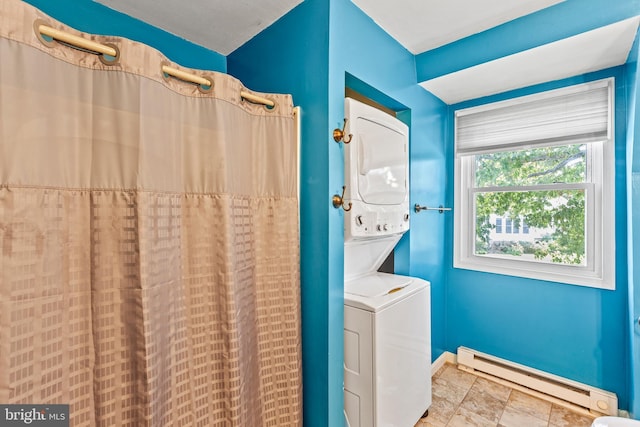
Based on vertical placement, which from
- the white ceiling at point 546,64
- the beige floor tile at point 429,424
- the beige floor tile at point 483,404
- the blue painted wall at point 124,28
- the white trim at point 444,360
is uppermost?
the blue painted wall at point 124,28

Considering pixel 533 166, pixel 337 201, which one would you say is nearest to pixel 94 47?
pixel 337 201

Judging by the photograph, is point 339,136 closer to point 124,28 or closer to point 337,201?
point 337,201

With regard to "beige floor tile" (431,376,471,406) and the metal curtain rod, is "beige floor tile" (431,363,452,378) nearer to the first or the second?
"beige floor tile" (431,376,471,406)

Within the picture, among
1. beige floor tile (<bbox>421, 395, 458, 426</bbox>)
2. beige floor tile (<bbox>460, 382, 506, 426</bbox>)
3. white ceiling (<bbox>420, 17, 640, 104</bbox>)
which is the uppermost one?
white ceiling (<bbox>420, 17, 640, 104</bbox>)

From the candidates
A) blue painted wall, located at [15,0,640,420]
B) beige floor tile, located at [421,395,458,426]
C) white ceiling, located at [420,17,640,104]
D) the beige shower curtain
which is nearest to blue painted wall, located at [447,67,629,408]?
blue painted wall, located at [15,0,640,420]

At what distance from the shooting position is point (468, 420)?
1.74 m

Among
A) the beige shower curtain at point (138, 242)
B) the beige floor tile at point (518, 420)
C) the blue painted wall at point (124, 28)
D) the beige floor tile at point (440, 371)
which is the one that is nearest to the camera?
the beige shower curtain at point (138, 242)

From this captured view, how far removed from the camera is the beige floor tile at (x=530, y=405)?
1778 mm

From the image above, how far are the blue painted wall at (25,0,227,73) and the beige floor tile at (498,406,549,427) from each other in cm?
303

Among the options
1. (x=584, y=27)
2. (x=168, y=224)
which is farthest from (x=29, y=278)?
(x=584, y=27)

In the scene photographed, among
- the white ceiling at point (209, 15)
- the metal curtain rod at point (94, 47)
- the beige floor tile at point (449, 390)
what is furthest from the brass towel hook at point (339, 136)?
the beige floor tile at point (449, 390)

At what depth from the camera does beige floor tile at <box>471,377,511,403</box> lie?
1.95 metres

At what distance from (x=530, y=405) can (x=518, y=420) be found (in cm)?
22

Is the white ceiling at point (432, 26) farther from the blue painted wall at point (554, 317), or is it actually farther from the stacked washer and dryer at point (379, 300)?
the stacked washer and dryer at point (379, 300)
